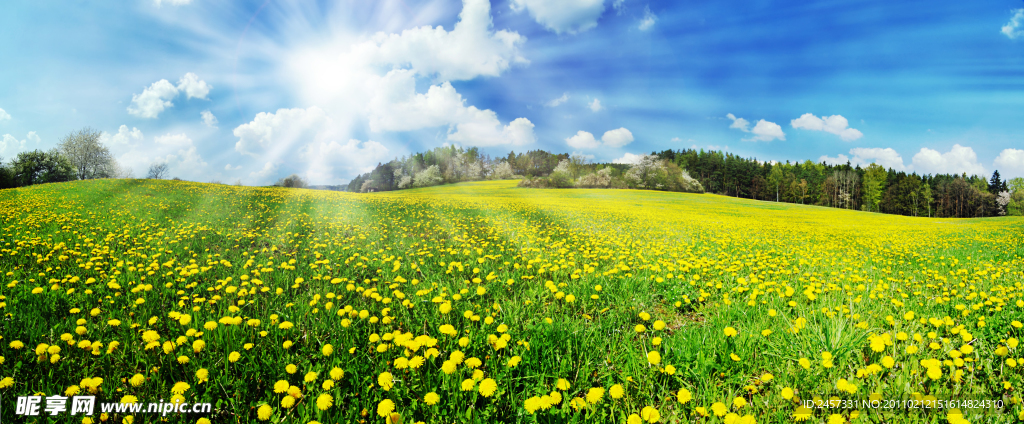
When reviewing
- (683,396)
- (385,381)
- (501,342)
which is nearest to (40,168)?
(385,381)

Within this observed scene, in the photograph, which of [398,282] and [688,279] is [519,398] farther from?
[688,279]

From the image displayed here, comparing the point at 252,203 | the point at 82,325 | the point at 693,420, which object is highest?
the point at 252,203

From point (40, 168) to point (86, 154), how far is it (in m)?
3.51

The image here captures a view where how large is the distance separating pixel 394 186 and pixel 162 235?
62.4 meters

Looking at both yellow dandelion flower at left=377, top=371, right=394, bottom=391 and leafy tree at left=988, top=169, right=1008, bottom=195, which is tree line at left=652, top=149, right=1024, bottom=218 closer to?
leafy tree at left=988, top=169, right=1008, bottom=195

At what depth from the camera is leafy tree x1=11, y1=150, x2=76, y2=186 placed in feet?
113

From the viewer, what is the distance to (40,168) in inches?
1416

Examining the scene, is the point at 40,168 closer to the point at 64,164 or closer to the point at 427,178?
the point at 64,164

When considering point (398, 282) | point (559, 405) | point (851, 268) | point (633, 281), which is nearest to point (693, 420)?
A: point (559, 405)

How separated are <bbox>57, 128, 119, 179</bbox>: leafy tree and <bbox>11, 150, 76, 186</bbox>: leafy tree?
2.93ft

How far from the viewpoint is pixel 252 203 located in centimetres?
1327

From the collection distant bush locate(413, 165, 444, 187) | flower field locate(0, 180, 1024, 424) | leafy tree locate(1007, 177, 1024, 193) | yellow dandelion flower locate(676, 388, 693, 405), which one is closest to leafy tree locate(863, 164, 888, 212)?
leafy tree locate(1007, 177, 1024, 193)

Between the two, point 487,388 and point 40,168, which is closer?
point 487,388

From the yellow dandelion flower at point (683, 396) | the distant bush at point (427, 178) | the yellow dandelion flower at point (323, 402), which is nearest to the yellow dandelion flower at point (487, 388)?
the yellow dandelion flower at point (323, 402)
